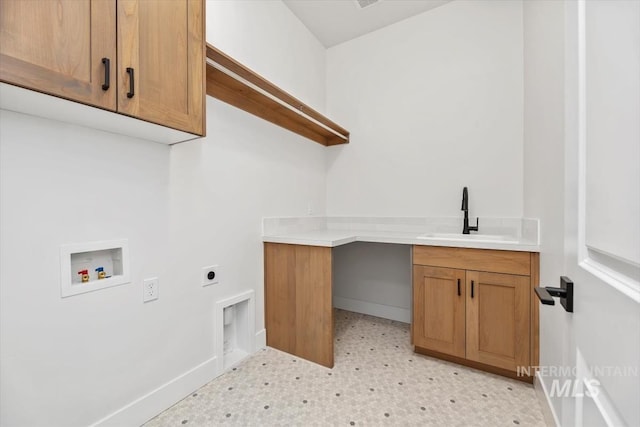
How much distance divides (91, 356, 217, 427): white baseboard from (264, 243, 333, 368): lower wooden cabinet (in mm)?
516

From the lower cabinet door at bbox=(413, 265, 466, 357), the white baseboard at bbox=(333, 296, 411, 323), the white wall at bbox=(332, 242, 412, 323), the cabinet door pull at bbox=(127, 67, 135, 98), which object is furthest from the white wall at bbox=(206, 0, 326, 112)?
the white baseboard at bbox=(333, 296, 411, 323)

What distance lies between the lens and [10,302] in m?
0.92

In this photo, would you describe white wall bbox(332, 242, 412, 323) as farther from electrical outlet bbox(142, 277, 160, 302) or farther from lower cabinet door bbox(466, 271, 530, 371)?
electrical outlet bbox(142, 277, 160, 302)

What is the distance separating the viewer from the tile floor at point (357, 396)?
1.29m

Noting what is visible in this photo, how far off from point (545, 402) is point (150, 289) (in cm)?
208

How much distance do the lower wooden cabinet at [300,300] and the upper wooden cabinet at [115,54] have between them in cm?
106

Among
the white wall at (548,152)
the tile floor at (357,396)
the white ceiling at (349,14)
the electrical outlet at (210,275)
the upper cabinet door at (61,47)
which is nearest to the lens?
the upper cabinet door at (61,47)

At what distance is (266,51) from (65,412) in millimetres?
2467

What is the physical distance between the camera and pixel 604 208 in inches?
17.8

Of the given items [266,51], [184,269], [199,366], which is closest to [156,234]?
[184,269]

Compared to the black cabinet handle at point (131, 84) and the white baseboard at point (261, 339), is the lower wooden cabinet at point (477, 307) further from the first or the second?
the black cabinet handle at point (131, 84)

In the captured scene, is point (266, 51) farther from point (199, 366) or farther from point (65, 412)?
point (65, 412)

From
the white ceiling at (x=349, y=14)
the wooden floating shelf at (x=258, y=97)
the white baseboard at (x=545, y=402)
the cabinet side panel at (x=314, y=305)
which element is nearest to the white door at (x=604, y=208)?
the white baseboard at (x=545, y=402)

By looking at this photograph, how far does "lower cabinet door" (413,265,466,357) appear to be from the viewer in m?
1.70
